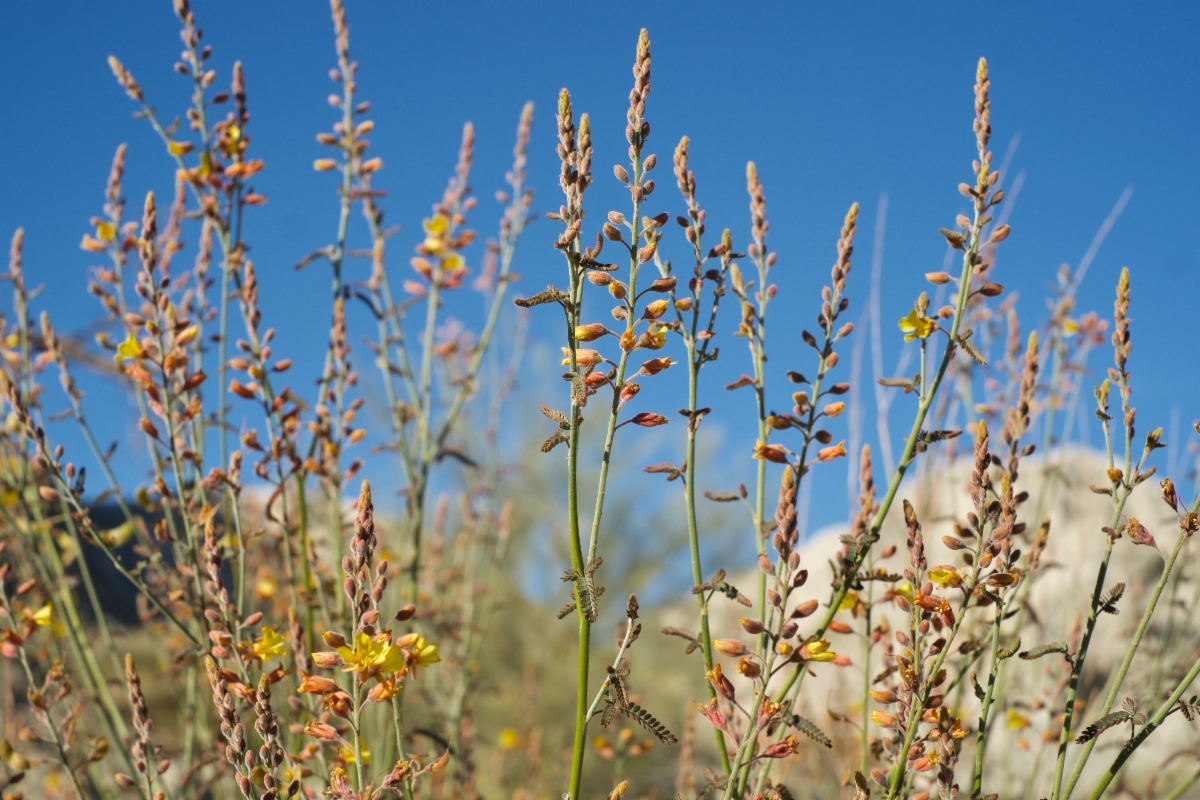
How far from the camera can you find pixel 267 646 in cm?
166

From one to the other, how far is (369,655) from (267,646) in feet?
1.64

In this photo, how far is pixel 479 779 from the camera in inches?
333

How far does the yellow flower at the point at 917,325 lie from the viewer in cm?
155

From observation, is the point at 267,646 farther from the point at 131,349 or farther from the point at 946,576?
the point at 946,576

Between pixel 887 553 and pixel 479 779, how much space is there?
766 cm

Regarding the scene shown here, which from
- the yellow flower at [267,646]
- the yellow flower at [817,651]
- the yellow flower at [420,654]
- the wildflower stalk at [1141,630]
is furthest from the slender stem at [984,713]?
the yellow flower at [267,646]

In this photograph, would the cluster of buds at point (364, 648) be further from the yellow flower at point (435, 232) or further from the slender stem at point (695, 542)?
the yellow flower at point (435, 232)

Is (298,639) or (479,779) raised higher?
(479,779)

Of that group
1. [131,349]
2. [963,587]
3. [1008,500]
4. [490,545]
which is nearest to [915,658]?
[963,587]

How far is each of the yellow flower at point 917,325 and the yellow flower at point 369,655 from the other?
1003 mm

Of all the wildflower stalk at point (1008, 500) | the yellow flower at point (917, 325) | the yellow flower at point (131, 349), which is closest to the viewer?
the wildflower stalk at point (1008, 500)

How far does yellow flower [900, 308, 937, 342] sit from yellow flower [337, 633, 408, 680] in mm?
1003

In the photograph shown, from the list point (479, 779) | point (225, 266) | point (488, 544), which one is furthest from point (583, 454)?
point (225, 266)

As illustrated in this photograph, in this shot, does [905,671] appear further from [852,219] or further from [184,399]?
[184,399]
